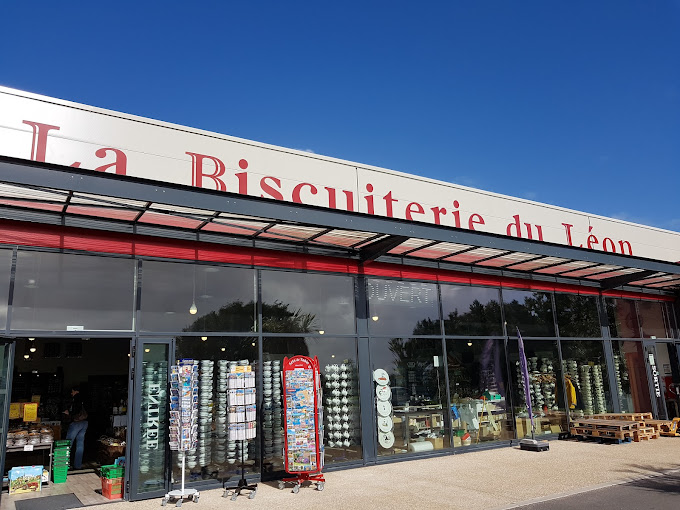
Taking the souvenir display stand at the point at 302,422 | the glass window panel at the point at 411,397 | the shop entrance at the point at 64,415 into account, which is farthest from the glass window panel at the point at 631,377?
the shop entrance at the point at 64,415

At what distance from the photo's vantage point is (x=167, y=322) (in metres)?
8.31

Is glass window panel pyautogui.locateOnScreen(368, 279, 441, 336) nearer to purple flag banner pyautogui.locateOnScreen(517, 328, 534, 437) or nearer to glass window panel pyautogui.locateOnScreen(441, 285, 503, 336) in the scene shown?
glass window panel pyautogui.locateOnScreen(441, 285, 503, 336)

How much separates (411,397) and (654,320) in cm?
947

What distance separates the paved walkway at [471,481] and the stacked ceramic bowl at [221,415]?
551 millimetres

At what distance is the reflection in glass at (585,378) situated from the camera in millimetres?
13125

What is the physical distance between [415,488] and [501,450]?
4060 millimetres

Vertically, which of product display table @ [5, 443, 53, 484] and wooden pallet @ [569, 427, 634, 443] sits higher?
product display table @ [5, 443, 53, 484]

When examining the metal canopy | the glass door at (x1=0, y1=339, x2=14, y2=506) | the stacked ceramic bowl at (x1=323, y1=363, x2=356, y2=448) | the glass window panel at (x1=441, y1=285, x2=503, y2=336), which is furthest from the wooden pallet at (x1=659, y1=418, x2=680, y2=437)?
the glass door at (x1=0, y1=339, x2=14, y2=506)

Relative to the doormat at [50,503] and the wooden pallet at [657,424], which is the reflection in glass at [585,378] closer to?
the wooden pallet at [657,424]

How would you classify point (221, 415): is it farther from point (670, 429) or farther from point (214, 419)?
point (670, 429)

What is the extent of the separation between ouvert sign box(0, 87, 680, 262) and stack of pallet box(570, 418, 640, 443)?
425 cm

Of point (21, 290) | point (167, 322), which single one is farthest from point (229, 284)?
point (21, 290)

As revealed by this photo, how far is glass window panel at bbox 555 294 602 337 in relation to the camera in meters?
13.4

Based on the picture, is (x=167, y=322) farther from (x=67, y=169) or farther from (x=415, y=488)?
(x=415, y=488)
